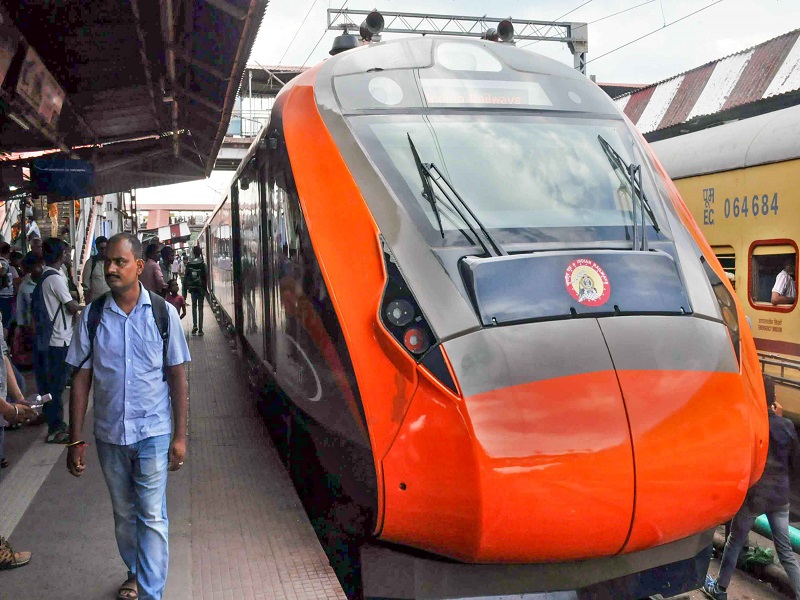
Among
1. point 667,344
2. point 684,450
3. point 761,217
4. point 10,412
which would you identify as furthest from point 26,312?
point 761,217

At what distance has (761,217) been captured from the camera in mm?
8016

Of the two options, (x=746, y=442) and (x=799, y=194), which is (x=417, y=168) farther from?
(x=799, y=194)

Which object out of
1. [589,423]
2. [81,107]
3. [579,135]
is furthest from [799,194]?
[81,107]

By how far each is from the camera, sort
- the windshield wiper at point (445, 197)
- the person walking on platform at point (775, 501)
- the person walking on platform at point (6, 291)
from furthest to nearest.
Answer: the person walking on platform at point (6, 291) < the person walking on platform at point (775, 501) < the windshield wiper at point (445, 197)

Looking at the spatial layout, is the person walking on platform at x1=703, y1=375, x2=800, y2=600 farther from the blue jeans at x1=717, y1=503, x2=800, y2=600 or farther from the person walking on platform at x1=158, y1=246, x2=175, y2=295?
the person walking on platform at x1=158, y1=246, x2=175, y2=295

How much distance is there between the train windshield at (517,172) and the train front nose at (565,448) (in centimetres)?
69

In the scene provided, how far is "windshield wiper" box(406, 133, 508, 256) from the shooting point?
12.2 ft

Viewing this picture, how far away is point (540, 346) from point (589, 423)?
37 centimetres

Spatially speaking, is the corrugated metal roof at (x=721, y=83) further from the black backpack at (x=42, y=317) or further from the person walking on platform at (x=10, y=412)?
the person walking on platform at (x=10, y=412)

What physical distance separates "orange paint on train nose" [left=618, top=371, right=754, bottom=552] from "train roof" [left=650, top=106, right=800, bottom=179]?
504cm

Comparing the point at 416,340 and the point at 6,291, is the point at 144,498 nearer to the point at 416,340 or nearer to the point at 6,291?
the point at 416,340

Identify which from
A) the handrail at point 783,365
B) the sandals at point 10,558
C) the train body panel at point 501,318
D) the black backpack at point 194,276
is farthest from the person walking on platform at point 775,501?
the black backpack at point 194,276

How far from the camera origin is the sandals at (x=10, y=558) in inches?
167

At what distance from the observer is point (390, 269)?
142 inches
